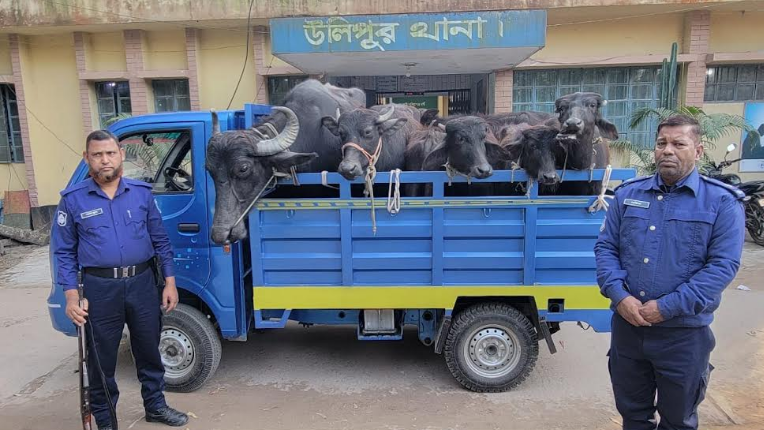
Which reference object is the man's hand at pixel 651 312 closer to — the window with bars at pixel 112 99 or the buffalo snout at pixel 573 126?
the buffalo snout at pixel 573 126

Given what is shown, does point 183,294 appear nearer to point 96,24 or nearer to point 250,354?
point 250,354

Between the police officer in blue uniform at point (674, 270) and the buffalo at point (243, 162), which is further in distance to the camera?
the buffalo at point (243, 162)

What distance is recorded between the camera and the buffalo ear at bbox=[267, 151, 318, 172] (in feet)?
11.3

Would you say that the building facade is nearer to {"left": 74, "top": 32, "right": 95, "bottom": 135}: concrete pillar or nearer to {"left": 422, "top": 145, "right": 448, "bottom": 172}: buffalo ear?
{"left": 74, "top": 32, "right": 95, "bottom": 135}: concrete pillar

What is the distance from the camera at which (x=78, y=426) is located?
3.49 m

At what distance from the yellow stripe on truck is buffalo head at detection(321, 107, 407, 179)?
881mm

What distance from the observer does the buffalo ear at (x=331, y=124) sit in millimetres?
3741

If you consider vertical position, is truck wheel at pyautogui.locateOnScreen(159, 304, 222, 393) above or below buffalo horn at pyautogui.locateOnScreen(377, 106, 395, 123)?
below

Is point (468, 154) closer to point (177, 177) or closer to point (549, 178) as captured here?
point (549, 178)

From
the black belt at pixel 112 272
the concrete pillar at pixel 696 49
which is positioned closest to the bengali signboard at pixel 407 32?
the black belt at pixel 112 272

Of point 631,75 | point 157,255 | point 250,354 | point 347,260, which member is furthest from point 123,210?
point 631,75

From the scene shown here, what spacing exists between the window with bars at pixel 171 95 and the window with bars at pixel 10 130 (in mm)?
2871

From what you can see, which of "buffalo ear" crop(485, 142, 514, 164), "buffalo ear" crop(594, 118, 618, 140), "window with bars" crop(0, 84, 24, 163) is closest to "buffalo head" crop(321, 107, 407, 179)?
"buffalo ear" crop(485, 142, 514, 164)

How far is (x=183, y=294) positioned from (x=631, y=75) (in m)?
8.70
